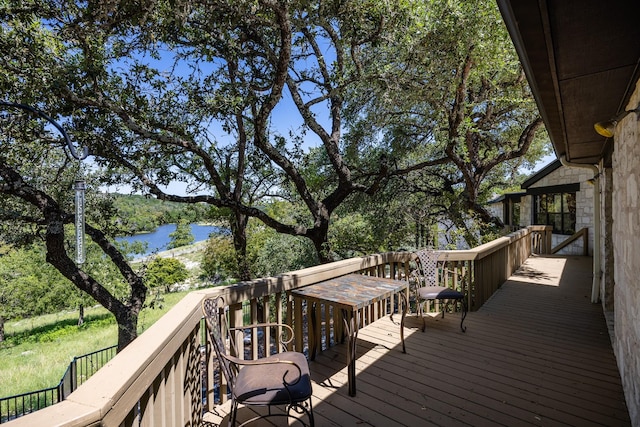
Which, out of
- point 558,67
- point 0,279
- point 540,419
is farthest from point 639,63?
point 0,279

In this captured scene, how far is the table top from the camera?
9.05 feet

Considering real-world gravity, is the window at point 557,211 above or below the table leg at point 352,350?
above

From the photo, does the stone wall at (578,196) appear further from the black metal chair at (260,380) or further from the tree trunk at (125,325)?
the tree trunk at (125,325)

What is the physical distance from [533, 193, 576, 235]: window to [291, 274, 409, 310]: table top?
11960mm

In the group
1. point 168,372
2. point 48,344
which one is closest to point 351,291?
point 168,372

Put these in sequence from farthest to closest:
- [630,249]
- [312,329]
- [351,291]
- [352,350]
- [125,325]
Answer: [125,325] < [312,329] < [351,291] < [352,350] < [630,249]

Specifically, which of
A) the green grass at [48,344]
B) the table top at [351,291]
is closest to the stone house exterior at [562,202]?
the table top at [351,291]

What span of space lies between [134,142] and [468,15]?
6671mm

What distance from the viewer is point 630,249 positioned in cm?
241

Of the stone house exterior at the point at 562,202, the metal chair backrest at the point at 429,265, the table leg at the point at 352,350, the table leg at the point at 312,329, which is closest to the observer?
the table leg at the point at 352,350

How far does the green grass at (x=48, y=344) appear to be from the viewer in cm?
1212

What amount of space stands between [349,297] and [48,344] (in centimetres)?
2069

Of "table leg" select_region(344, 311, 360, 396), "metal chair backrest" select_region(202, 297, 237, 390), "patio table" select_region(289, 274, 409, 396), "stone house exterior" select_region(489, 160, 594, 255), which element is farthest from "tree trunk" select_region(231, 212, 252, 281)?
"stone house exterior" select_region(489, 160, 594, 255)

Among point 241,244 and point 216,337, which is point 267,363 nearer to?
point 216,337
